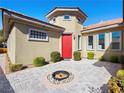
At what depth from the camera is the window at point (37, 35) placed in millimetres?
10096

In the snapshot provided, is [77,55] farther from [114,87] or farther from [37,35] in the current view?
[114,87]

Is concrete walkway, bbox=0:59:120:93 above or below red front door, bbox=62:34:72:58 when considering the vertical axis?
below

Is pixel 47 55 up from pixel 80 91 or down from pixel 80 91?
up

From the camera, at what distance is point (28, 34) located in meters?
9.73

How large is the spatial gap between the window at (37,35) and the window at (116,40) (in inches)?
266

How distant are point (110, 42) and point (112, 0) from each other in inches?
166

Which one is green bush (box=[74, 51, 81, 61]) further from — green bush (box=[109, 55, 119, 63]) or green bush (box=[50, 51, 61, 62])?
green bush (box=[109, 55, 119, 63])

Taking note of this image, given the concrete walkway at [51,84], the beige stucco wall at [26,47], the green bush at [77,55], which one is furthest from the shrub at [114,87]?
the green bush at [77,55]

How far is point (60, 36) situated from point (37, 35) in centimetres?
342

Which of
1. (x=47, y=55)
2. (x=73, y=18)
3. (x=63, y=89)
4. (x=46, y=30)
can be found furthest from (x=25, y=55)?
(x=73, y=18)

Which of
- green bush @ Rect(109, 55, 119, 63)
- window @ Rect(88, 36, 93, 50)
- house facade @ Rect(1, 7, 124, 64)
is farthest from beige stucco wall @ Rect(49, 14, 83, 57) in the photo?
green bush @ Rect(109, 55, 119, 63)

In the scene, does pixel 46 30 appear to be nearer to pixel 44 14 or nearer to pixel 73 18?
pixel 73 18

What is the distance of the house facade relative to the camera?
360 inches

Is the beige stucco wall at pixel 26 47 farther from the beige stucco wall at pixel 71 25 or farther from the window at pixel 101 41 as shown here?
the window at pixel 101 41
